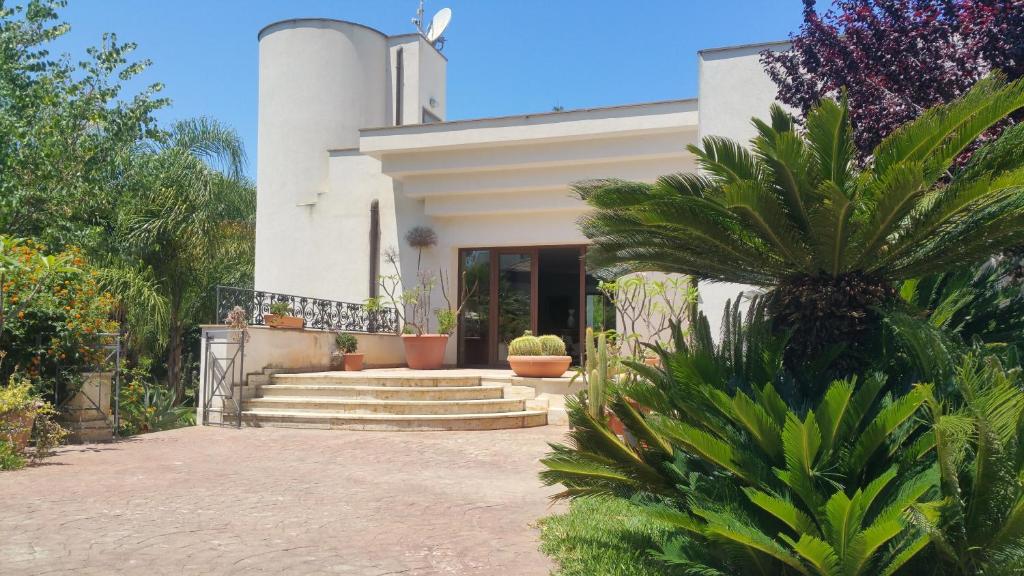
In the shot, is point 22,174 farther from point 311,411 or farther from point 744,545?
point 744,545

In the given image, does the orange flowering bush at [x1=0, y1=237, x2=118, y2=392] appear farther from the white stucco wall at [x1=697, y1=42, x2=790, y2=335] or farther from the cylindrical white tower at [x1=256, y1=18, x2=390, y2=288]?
the white stucco wall at [x1=697, y1=42, x2=790, y2=335]

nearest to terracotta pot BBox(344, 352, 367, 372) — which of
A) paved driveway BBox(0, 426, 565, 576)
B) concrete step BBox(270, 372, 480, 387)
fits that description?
concrete step BBox(270, 372, 480, 387)

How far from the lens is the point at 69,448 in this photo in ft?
29.6

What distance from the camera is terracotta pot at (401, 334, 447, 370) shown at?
14.9 m

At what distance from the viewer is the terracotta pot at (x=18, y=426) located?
7973 mm

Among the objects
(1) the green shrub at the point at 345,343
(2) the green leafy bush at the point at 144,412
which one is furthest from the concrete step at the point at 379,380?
(2) the green leafy bush at the point at 144,412

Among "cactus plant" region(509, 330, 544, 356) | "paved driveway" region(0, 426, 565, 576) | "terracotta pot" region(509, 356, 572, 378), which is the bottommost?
"paved driveway" region(0, 426, 565, 576)

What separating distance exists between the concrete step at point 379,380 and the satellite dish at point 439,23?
984 cm

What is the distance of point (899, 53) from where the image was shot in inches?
287

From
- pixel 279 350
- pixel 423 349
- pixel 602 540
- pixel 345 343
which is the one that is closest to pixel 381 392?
pixel 279 350

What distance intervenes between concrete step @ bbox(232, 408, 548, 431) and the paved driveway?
3.54ft

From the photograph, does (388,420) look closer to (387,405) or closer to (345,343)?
(387,405)

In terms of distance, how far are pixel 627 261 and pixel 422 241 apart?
10902 millimetres

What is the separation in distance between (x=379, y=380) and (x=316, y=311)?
3.32 meters
